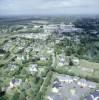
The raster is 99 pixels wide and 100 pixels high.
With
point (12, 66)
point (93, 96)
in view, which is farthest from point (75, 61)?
point (93, 96)

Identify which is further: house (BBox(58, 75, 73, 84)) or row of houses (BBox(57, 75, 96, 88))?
house (BBox(58, 75, 73, 84))

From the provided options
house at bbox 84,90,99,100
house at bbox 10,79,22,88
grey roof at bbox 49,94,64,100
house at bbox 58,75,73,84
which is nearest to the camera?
house at bbox 84,90,99,100

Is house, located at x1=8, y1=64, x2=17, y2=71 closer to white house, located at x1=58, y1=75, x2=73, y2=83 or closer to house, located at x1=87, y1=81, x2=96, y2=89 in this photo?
white house, located at x1=58, y1=75, x2=73, y2=83

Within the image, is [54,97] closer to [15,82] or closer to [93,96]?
[93,96]

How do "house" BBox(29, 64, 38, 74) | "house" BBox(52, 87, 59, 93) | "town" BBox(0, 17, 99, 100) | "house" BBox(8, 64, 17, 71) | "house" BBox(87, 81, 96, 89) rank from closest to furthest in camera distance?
1. "town" BBox(0, 17, 99, 100)
2. "house" BBox(52, 87, 59, 93)
3. "house" BBox(87, 81, 96, 89)
4. "house" BBox(29, 64, 38, 74)
5. "house" BBox(8, 64, 17, 71)

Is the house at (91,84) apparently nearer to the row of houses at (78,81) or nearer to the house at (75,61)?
the row of houses at (78,81)

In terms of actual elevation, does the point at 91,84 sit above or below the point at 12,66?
below

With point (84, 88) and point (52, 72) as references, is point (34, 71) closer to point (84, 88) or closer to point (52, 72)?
point (52, 72)

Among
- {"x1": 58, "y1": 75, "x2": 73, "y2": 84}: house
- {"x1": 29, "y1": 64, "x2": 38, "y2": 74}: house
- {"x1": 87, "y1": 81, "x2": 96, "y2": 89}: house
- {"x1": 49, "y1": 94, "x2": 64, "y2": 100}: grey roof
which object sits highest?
{"x1": 29, "y1": 64, "x2": 38, "y2": 74}: house

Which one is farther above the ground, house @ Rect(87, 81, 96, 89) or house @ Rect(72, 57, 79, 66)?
house @ Rect(72, 57, 79, 66)

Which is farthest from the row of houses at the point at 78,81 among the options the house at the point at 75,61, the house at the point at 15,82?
the house at the point at 75,61

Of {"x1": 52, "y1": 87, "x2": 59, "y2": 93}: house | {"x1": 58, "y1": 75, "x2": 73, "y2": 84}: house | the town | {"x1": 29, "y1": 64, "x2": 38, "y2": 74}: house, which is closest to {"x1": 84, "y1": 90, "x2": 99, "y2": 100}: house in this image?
the town
